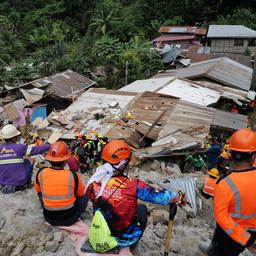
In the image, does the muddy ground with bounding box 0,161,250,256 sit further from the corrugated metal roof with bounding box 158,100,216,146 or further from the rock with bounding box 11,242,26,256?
the corrugated metal roof with bounding box 158,100,216,146

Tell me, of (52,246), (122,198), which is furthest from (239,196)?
(52,246)

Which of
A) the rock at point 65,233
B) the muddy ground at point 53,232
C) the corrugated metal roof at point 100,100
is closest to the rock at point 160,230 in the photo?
the muddy ground at point 53,232

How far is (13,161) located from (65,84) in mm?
12058

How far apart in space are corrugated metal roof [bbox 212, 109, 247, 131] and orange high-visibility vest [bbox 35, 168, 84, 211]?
8.07 m

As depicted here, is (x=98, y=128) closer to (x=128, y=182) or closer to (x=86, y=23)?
(x=128, y=182)

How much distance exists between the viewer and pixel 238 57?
81.0 feet

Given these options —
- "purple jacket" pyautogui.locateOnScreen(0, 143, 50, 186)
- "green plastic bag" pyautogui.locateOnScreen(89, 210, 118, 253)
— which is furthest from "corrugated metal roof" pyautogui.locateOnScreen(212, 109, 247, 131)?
"green plastic bag" pyautogui.locateOnScreen(89, 210, 118, 253)

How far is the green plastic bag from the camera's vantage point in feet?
11.3

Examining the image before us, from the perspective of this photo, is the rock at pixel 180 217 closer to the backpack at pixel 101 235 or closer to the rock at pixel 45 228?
the rock at pixel 45 228

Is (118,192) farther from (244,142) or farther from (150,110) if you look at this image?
(150,110)

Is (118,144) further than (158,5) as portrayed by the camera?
No

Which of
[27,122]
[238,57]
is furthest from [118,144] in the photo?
[238,57]

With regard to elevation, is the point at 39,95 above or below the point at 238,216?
below

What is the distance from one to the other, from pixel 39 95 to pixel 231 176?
13110 millimetres
